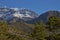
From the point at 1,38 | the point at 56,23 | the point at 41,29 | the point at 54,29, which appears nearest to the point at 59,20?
the point at 56,23

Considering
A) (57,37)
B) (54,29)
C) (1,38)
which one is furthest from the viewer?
(54,29)

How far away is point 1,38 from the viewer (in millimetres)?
31266

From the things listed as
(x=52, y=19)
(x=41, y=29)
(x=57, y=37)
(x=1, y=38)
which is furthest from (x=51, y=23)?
(x=1, y=38)

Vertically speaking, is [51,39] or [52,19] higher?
[52,19]

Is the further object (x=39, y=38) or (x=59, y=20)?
(x=59, y=20)

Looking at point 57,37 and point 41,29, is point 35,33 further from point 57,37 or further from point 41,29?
point 57,37

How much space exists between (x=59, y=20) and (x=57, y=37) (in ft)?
85.5

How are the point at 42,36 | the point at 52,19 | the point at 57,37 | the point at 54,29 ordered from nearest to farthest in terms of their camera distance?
1. the point at 57,37
2. the point at 42,36
3. the point at 52,19
4. the point at 54,29

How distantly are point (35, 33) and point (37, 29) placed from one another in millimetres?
1778

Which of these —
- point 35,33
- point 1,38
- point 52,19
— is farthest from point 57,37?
point 1,38

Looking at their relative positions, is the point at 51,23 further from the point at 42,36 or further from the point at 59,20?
the point at 42,36

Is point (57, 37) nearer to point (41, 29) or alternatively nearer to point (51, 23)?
point (41, 29)

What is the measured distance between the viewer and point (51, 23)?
9731cm

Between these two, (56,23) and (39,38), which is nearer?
Answer: (39,38)
